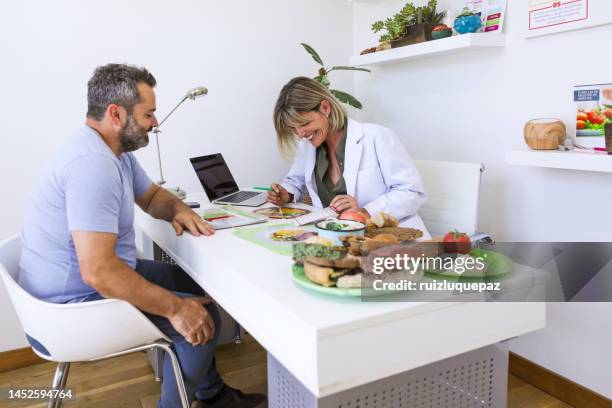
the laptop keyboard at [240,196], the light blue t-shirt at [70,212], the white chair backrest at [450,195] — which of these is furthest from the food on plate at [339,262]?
the laptop keyboard at [240,196]

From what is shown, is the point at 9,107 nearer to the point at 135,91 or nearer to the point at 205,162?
the point at 205,162

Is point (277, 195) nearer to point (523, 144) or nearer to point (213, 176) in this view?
point (213, 176)

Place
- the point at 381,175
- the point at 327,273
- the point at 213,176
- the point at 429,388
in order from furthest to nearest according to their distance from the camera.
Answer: the point at 213,176, the point at 381,175, the point at 429,388, the point at 327,273

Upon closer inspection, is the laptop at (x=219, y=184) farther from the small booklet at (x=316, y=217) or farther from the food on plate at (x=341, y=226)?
the food on plate at (x=341, y=226)

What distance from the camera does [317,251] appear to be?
107cm

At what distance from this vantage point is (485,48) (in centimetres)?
221

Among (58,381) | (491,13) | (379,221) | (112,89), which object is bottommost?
(58,381)

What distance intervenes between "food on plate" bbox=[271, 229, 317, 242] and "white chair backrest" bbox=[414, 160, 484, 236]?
2.23 ft

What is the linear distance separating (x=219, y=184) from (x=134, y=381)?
3.14 feet

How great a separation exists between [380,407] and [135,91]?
1.13m

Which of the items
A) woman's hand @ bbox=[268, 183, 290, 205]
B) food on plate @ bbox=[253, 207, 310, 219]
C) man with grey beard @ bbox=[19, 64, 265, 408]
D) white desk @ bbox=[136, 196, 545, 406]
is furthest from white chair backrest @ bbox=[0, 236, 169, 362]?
woman's hand @ bbox=[268, 183, 290, 205]

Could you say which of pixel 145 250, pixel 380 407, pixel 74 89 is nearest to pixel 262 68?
pixel 74 89

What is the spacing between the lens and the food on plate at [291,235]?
1542 mm

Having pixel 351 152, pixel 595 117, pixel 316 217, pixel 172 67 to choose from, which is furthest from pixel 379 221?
pixel 172 67
